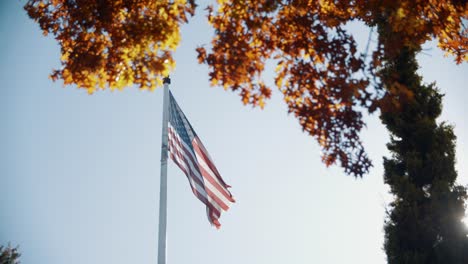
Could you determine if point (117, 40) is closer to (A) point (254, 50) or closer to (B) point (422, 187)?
(A) point (254, 50)

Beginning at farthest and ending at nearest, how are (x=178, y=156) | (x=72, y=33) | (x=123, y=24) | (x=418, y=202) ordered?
(x=418, y=202), (x=178, y=156), (x=72, y=33), (x=123, y=24)

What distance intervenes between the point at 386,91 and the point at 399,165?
6771 mm

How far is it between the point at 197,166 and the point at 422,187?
20.8 feet

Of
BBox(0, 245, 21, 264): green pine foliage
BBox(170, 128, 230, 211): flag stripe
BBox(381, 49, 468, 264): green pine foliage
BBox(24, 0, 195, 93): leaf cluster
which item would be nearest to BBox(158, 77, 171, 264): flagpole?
→ BBox(170, 128, 230, 211): flag stripe

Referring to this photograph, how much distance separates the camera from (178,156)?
894 cm

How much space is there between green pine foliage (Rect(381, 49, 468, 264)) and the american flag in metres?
4.73

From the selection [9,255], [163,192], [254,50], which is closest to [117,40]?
[254,50]

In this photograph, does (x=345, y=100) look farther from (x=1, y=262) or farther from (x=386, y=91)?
(x=1, y=262)

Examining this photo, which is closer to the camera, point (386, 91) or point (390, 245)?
point (386, 91)

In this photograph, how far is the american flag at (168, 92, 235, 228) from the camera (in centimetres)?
878

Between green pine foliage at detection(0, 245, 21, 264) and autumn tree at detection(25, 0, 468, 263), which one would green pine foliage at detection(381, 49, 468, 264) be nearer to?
autumn tree at detection(25, 0, 468, 263)

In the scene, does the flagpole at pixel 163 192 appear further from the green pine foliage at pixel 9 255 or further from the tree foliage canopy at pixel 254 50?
Answer: the green pine foliage at pixel 9 255

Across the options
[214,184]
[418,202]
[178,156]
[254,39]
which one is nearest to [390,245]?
[418,202]

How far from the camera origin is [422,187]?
1004cm
